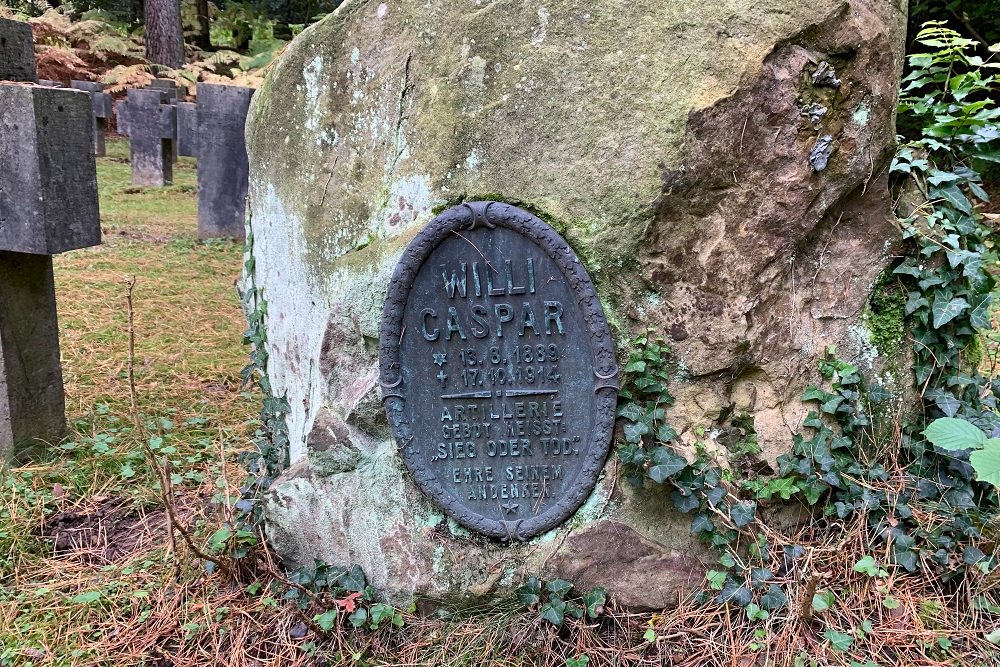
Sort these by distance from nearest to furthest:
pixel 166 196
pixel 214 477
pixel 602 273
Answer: pixel 602 273 → pixel 214 477 → pixel 166 196

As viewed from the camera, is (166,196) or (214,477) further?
(166,196)

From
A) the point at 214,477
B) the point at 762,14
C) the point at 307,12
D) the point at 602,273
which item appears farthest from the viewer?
the point at 307,12

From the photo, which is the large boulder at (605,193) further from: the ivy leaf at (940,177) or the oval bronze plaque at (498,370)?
the ivy leaf at (940,177)

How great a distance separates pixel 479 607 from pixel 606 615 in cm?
38

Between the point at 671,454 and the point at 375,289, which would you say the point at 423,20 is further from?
the point at 671,454

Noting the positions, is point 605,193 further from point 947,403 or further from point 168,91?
point 168,91

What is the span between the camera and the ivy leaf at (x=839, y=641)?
198 cm

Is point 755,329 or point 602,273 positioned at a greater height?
point 602,273

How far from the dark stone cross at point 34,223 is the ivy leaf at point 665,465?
223 cm

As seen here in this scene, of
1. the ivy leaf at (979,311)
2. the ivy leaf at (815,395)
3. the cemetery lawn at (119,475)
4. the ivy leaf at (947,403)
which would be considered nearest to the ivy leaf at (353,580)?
the cemetery lawn at (119,475)

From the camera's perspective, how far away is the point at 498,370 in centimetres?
A: 219

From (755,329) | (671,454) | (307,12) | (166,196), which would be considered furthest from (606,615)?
(307,12)

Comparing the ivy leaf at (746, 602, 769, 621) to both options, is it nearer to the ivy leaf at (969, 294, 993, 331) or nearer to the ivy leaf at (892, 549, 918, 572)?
the ivy leaf at (892, 549, 918, 572)

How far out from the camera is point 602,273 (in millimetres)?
2090
